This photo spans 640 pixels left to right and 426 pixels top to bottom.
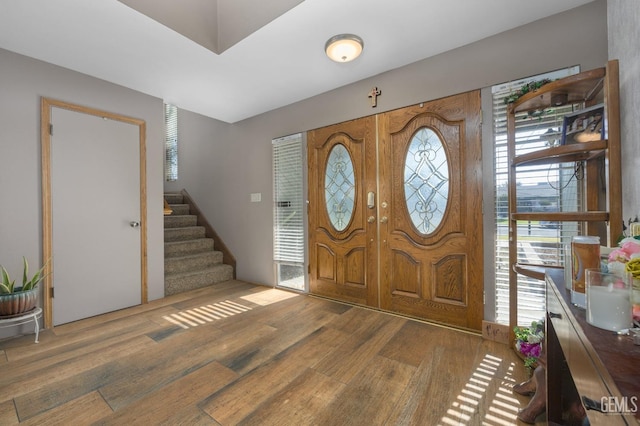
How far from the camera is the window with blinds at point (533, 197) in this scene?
182cm

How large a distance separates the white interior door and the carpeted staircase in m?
0.53

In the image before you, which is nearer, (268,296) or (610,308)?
(610,308)

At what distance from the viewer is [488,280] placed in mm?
2109

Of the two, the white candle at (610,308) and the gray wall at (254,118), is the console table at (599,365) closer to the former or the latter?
the white candle at (610,308)

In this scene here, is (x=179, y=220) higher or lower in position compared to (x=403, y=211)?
lower

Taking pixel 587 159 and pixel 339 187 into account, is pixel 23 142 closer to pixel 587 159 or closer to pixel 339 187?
pixel 339 187

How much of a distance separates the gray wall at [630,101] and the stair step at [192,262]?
427cm

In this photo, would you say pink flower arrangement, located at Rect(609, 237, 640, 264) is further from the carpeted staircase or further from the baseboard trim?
the carpeted staircase

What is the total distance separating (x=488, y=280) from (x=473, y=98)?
1.50m

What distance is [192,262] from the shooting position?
3.81 m

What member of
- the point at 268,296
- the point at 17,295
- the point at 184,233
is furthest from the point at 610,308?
the point at 184,233

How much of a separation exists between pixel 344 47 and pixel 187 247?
11.5 ft

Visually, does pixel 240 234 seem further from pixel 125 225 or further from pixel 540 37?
pixel 540 37

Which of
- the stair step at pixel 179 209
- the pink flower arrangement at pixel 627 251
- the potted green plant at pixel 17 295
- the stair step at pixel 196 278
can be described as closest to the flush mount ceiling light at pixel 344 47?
the pink flower arrangement at pixel 627 251
